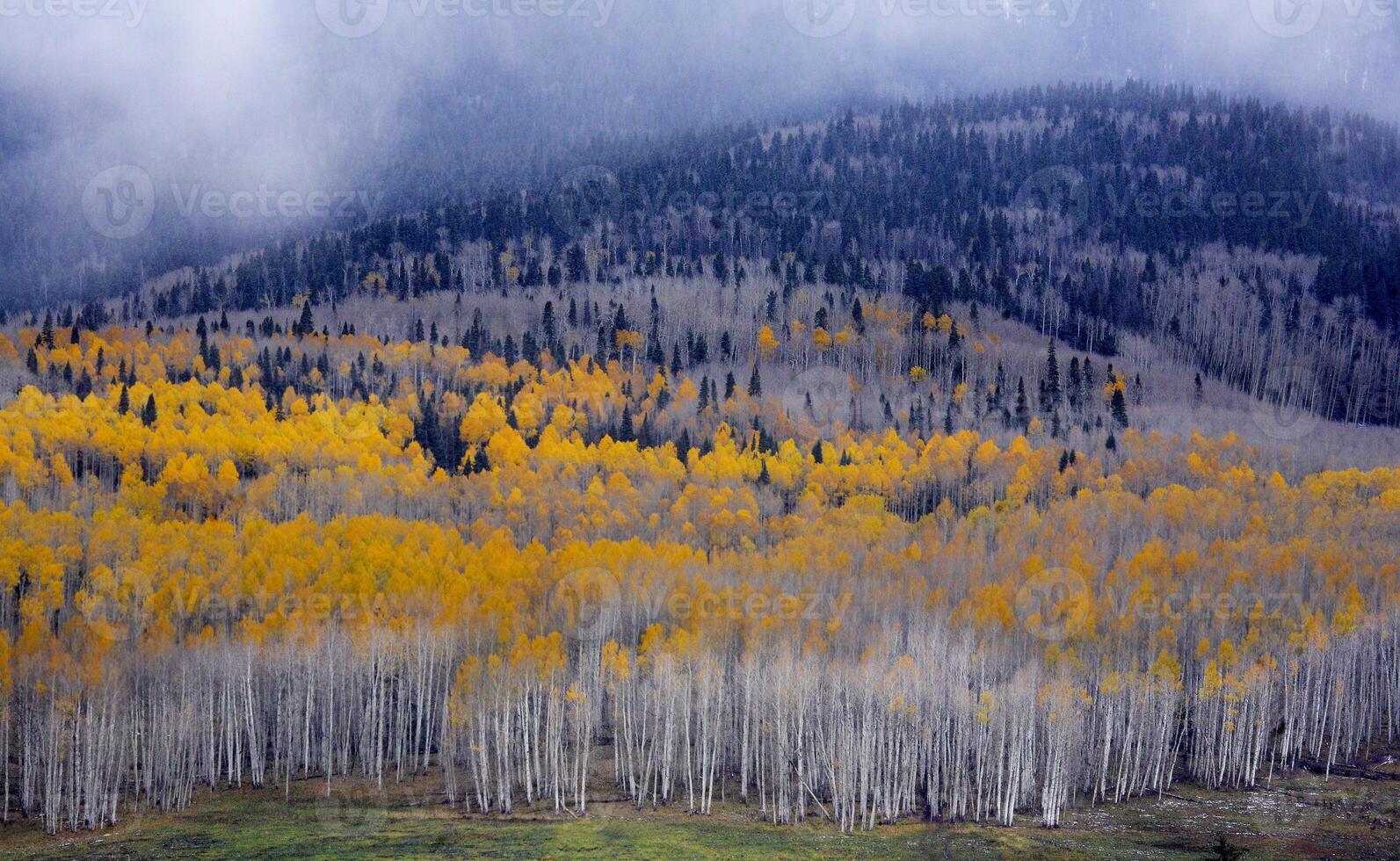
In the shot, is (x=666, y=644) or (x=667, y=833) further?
(x=666, y=644)

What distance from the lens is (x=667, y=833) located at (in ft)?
230

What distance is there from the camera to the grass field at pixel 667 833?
Answer: 215 feet

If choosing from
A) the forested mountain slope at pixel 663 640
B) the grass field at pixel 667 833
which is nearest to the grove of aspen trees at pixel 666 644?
the forested mountain slope at pixel 663 640

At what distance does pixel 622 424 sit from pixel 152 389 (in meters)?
61.0

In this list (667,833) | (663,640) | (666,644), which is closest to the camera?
(667,833)

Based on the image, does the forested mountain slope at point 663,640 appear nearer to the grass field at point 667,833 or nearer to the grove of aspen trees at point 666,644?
the grove of aspen trees at point 666,644

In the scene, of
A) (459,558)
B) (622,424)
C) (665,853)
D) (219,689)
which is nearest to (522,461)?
(622,424)

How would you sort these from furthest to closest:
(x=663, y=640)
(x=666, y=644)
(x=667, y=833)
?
(x=663, y=640) < (x=666, y=644) < (x=667, y=833)

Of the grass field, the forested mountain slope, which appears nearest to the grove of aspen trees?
the forested mountain slope

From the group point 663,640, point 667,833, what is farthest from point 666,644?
point 667,833

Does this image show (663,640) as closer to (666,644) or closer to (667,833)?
(666,644)

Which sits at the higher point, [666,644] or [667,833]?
[666,644]

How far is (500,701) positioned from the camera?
7594 cm

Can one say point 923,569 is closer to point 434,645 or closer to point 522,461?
point 434,645
